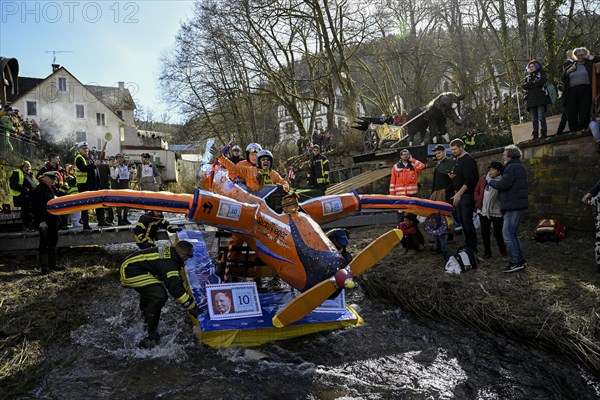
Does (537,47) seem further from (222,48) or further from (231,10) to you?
(222,48)

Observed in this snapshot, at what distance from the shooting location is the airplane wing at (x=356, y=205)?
22.5 feet

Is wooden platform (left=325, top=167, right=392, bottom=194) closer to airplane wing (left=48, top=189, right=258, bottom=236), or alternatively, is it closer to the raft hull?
airplane wing (left=48, top=189, right=258, bottom=236)

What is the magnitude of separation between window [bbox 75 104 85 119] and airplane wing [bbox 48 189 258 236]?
42.7m

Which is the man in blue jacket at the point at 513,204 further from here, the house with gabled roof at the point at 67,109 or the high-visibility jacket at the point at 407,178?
the house with gabled roof at the point at 67,109

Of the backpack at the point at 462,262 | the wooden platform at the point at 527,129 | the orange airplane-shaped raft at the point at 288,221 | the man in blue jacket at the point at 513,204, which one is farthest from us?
the wooden platform at the point at 527,129

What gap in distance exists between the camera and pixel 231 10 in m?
23.7

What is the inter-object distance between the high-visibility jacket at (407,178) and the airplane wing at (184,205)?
158 inches

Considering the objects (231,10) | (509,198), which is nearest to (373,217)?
(509,198)

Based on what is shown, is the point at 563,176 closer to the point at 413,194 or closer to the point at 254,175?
the point at 413,194

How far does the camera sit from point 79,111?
145 ft

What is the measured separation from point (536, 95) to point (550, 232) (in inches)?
123

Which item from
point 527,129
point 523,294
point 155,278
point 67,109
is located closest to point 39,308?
point 155,278

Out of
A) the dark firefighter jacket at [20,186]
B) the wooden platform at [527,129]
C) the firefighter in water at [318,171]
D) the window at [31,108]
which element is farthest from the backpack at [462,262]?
the window at [31,108]

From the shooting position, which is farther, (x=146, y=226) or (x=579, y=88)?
(x=579, y=88)
